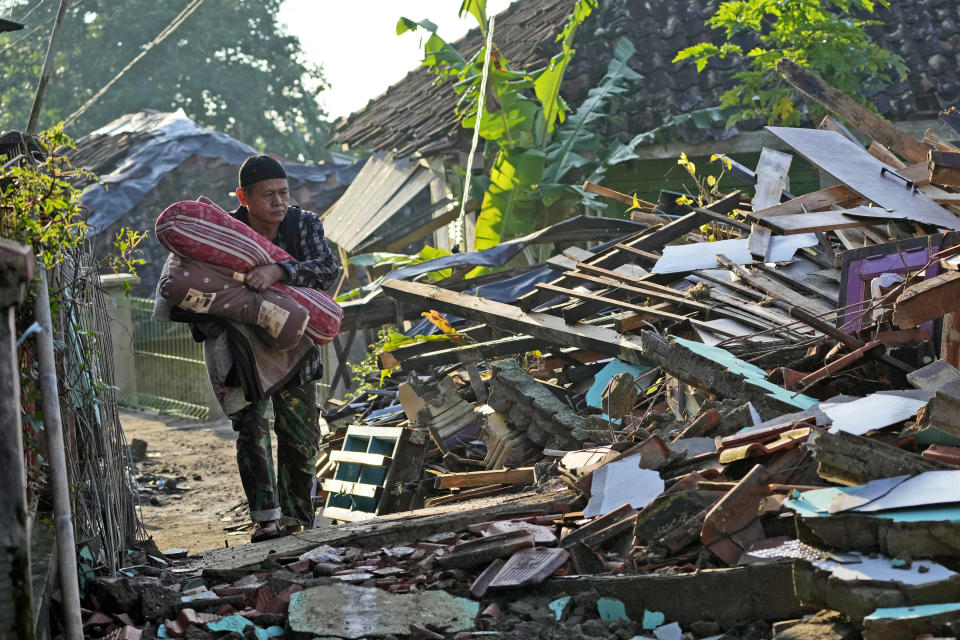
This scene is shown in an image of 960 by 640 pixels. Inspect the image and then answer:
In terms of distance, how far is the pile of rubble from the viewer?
3797 mm

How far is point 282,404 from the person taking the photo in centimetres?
532

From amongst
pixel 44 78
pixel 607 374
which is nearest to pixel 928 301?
pixel 607 374

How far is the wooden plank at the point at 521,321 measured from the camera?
22.3ft

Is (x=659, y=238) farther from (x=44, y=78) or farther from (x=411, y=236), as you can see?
(x=411, y=236)

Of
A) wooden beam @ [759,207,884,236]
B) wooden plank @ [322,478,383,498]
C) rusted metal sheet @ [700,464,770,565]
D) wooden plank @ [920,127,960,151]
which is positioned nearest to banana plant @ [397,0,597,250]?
wooden plank @ [920,127,960,151]

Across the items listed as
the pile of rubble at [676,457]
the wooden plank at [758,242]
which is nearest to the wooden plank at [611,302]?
the pile of rubble at [676,457]

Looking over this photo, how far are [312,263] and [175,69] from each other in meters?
36.0

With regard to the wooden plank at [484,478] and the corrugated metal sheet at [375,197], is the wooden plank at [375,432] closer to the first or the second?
the wooden plank at [484,478]

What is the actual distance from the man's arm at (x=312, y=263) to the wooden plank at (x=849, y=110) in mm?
4049

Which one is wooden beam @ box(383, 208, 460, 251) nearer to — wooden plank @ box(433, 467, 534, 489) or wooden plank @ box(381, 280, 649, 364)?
wooden plank @ box(381, 280, 649, 364)

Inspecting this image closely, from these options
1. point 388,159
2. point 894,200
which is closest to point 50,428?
point 894,200

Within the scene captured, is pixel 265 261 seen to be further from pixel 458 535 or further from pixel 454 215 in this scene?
pixel 454 215

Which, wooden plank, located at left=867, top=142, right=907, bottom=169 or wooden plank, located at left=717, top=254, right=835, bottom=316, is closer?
wooden plank, located at left=717, top=254, right=835, bottom=316

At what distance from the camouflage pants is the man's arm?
20.4 inches
